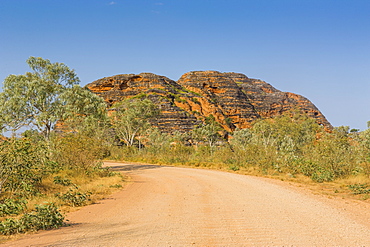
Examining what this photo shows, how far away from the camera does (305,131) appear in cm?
5772

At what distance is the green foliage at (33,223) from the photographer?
596 centimetres

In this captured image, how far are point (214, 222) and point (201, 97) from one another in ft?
399

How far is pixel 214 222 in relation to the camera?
6.95m

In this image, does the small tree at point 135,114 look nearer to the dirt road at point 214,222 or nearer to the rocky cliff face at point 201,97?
the rocky cliff face at point 201,97

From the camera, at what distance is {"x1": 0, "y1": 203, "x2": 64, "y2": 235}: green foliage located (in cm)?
596

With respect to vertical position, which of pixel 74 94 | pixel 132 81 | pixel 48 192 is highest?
pixel 132 81

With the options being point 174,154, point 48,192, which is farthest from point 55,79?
point 174,154

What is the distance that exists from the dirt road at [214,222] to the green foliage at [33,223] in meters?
0.32

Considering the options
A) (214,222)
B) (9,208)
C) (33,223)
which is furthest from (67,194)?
(214,222)

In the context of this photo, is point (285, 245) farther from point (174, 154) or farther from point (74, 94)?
point (174, 154)

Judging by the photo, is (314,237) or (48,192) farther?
(48,192)

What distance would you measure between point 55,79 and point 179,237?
20387 mm

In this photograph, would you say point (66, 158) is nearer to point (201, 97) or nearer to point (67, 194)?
point (67, 194)

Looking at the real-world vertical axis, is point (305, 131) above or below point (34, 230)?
above
